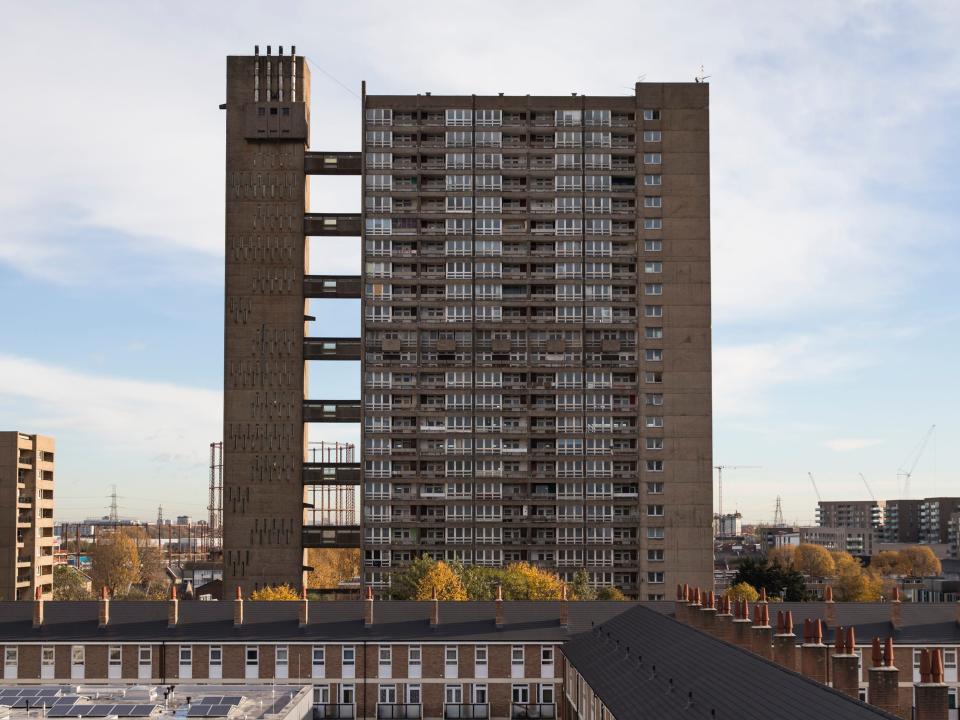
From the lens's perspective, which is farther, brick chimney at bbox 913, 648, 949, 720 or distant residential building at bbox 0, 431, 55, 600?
distant residential building at bbox 0, 431, 55, 600

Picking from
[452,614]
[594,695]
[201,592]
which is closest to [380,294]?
[201,592]

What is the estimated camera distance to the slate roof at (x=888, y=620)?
80.2 m

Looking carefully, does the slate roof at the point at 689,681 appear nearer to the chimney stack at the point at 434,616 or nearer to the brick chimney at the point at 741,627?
the brick chimney at the point at 741,627

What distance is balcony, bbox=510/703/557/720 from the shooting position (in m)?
82.1

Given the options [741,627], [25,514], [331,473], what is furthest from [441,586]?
[25,514]

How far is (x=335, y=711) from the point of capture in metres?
81.8

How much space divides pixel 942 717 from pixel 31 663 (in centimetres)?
6605

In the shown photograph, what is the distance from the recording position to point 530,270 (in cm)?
15762

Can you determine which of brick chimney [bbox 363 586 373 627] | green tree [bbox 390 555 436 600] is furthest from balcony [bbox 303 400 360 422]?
brick chimney [bbox 363 586 373 627]

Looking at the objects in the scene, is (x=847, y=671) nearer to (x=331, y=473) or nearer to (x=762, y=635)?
(x=762, y=635)

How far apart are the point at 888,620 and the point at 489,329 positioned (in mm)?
80781

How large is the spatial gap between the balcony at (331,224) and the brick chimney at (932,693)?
124m

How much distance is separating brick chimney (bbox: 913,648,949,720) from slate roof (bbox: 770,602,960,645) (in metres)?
42.7

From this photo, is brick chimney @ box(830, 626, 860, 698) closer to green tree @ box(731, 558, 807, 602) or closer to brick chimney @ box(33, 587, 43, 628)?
brick chimney @ box(33, 587, 43, 628)
